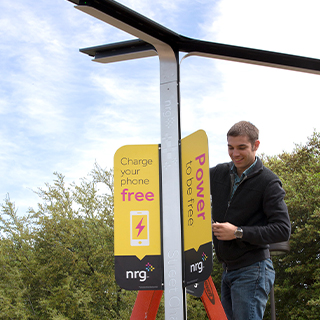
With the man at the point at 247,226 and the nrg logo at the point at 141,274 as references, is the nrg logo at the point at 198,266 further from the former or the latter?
the nrg logo at the point at 141,274

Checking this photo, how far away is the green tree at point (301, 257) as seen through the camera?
12945mm

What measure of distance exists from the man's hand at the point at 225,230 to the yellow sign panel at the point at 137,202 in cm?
50

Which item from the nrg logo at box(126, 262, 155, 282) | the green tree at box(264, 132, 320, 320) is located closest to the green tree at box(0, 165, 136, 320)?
the green tree at box(264, 132, 320, 320)

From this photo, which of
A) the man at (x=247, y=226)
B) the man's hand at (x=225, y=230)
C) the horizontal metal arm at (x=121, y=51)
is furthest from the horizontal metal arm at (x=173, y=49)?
the man's hand at (x=225, y=230)

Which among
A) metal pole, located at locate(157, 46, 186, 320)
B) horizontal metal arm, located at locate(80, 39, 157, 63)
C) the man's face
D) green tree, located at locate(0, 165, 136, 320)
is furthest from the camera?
green tree, located at locate(0, 165, 136, 320)

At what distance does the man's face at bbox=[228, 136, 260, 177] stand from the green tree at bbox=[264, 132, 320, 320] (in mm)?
10758

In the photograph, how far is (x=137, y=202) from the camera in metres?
2.80

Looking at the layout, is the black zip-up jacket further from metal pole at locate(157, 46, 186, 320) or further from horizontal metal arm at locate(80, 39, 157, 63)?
horizontal metal arm at locate(80, 39, 157, 63)

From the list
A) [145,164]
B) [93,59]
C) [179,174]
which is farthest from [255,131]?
[93,59]

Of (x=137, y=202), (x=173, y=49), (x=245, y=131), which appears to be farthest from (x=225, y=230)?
(x=173, y=49)

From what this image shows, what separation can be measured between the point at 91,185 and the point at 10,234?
3109 mm

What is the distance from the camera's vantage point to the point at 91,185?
14.5 metres

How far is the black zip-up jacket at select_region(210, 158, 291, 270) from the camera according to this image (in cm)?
229

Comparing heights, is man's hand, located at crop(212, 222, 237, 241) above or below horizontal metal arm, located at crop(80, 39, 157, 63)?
below
